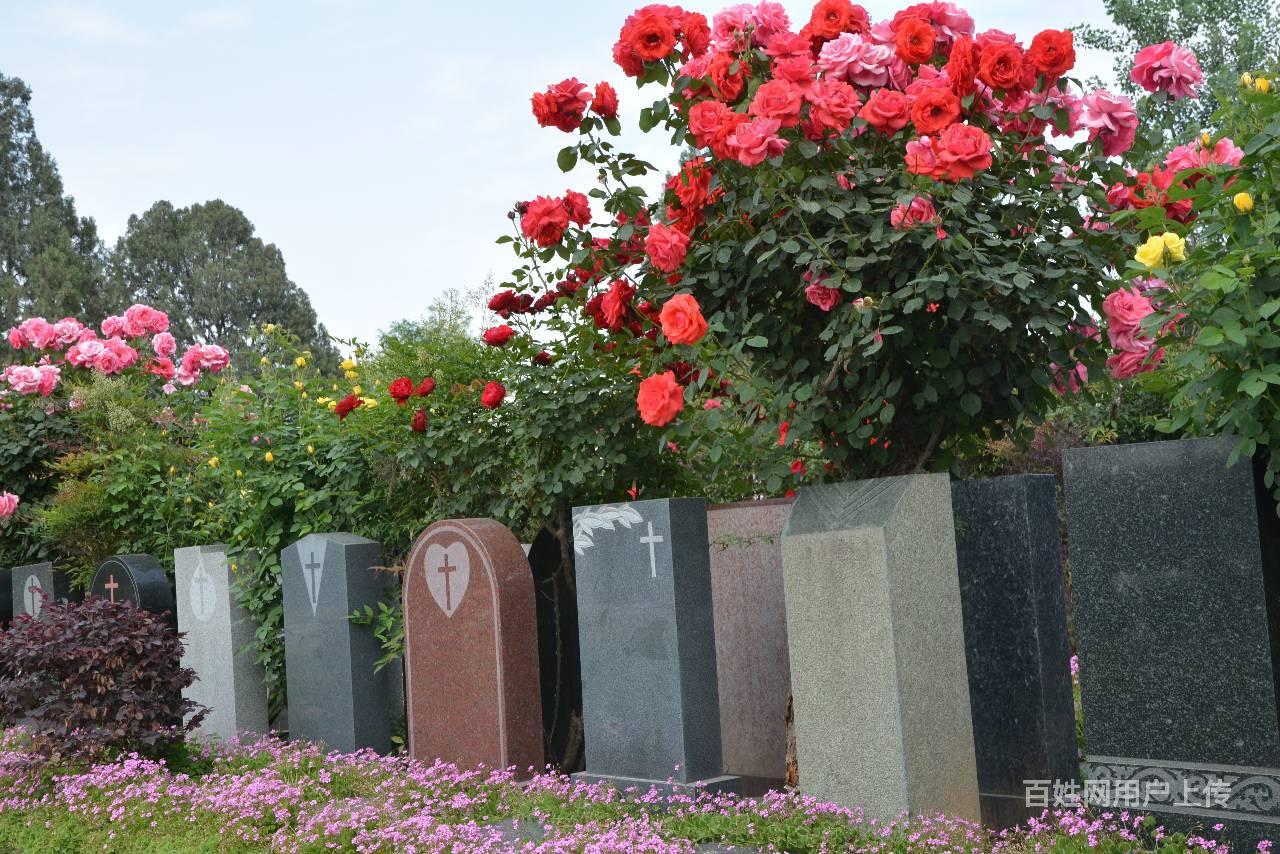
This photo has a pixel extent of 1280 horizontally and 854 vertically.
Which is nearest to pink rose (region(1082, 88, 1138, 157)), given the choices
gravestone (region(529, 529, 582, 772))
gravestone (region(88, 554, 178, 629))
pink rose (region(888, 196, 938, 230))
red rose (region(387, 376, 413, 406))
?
pink rose (region(888, 196, 938, 230))

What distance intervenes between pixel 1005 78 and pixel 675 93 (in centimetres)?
119

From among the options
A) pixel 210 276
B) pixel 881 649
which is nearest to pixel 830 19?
pixel 881 649

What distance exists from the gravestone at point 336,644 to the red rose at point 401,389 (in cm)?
109

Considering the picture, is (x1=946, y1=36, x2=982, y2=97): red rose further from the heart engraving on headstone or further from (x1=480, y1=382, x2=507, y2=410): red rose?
the heart engraving on headstone

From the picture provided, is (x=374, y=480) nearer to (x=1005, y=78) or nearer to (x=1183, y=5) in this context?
(x=1005, y=78)

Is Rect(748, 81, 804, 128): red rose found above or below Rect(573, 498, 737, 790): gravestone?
above

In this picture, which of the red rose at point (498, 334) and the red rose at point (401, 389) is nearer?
the red rose at point (498, 334)

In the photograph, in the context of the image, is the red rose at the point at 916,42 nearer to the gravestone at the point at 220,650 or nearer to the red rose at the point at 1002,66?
the red rose at the point at 1002,66

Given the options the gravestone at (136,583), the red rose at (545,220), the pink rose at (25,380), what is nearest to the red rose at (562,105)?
the red rose at (545,220)

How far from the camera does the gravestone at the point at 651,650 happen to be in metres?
4.92

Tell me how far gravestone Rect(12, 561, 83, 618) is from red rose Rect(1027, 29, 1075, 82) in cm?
843

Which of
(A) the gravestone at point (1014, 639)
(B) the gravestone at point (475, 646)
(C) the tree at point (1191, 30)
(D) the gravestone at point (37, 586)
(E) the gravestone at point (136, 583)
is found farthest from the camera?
(C) the tree at point (1191, 30)

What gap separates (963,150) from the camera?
140 inches

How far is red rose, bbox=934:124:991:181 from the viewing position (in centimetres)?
357
